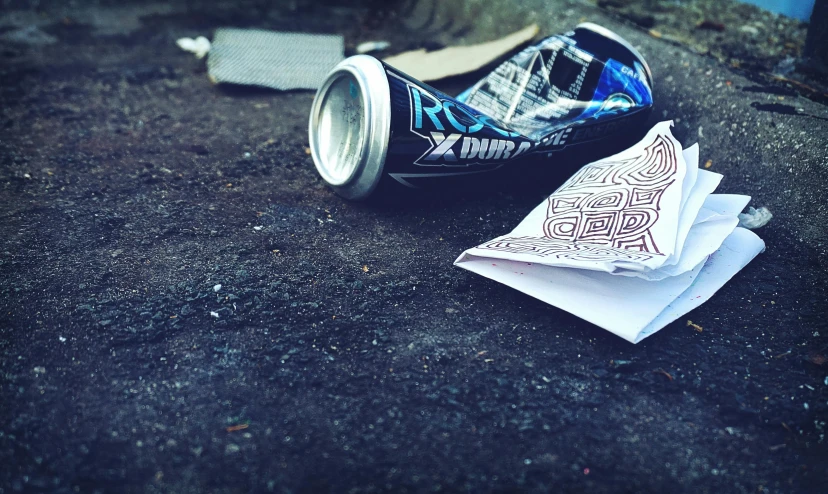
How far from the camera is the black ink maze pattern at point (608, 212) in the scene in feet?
4.68

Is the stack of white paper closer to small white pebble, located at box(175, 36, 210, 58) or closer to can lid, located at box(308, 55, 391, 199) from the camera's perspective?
can lid, located at box(308, 55, 391, 199)

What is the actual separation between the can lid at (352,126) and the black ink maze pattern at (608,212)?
391mm

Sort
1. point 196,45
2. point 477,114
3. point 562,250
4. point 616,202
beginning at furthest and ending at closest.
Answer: point 196,45 < point 477,114 < point 616,202 < point 562,250

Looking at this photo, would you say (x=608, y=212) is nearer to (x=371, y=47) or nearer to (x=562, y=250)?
(x=562, y=250)

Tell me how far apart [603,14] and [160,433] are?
93.7 inches

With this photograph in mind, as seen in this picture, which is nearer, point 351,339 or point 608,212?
point 351,339

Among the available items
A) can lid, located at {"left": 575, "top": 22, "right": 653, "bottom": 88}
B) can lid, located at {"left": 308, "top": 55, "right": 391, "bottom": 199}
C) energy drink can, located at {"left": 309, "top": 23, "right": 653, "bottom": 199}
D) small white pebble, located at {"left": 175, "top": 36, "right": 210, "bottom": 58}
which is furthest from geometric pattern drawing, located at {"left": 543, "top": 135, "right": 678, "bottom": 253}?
small white pebble, located at {"left": 175, "top": 36, "right": 210, "bottom": 58}

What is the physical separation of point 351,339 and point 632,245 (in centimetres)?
69

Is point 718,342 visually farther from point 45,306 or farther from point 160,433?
point 45,306

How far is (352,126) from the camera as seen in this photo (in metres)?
1.76

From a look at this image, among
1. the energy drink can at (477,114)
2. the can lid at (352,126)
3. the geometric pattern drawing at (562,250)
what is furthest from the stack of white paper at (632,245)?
the can lid at (352,126)

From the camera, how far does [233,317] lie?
4.50ft

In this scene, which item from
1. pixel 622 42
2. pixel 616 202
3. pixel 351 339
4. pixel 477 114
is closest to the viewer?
pixel 351 339

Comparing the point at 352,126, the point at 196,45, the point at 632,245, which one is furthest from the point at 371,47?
the point at 632,245
